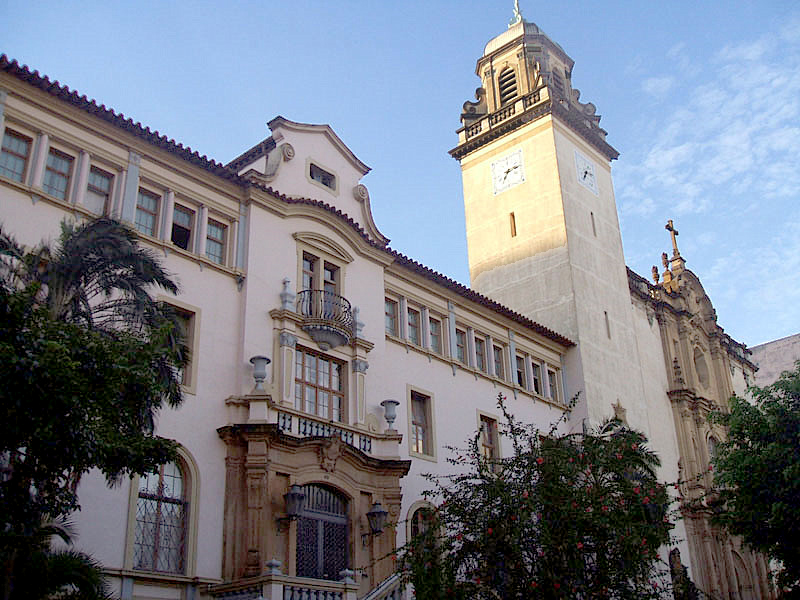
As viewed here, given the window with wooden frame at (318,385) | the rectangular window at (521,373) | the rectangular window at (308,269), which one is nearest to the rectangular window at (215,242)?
the rectangular window at (308,269)

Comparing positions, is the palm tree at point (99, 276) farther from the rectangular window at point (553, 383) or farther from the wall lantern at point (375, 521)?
the rectangular window at point (553, 383)

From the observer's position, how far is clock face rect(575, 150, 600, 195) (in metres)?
41.9

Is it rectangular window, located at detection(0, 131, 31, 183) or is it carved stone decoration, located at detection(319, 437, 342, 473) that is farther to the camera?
carved stone decoration, located at detection(319, 437, 342, 473)

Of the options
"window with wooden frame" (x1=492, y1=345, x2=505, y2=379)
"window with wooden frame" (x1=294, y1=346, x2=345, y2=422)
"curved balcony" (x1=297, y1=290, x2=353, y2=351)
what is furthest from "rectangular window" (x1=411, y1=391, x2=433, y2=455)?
"window with wooden frame" (x1=492, y1=345, x2=505, y2=379)

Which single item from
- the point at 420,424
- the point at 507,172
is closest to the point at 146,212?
the point at 420,424

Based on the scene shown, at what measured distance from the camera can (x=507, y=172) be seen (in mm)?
42156

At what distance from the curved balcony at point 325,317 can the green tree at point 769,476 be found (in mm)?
12213

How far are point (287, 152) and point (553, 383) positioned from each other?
15227 millimetres

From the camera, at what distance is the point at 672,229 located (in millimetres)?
50000

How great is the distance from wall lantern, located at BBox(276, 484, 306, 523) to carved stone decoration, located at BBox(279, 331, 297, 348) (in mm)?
3907

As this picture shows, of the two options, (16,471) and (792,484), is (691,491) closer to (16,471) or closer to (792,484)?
(792,484)

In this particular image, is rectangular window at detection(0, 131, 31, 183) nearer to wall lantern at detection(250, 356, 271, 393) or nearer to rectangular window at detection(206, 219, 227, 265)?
rectangular window at detection(206, 219, 227, 265)

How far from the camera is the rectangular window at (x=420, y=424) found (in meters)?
27.6

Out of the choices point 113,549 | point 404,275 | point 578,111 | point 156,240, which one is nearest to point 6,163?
point 156,240
